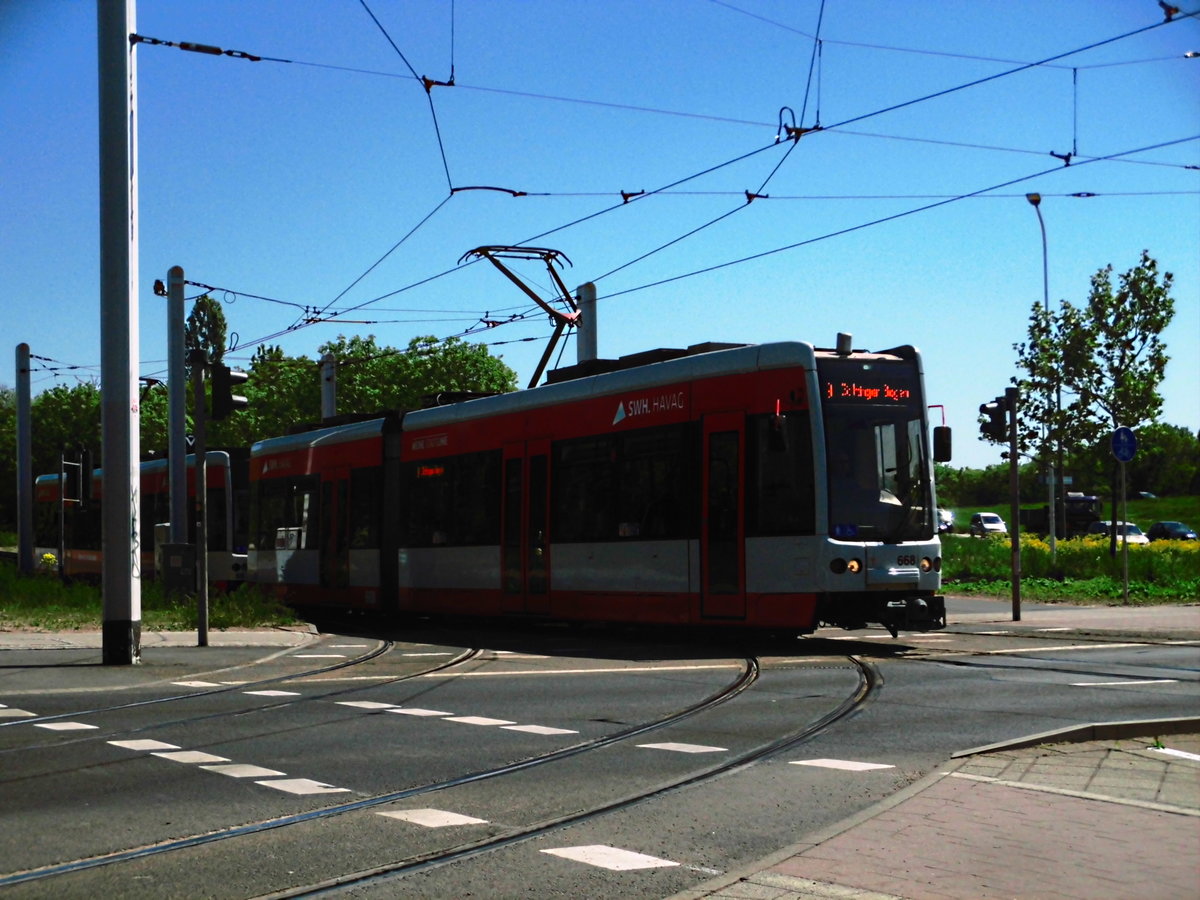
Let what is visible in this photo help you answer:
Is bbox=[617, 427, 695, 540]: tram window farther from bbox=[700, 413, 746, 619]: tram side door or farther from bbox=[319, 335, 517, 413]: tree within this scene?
bbox=[319, 335, 517, 413]: tree

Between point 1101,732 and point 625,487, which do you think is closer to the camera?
point 1101,732

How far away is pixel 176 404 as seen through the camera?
2662 cm

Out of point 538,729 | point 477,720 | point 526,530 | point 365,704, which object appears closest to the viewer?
point 538,729

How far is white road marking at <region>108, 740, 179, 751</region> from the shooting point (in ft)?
31.6

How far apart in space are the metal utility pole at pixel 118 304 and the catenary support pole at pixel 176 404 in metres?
9.61

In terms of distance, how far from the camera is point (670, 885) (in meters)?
5.73

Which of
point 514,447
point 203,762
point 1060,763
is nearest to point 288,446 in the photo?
point 514,447

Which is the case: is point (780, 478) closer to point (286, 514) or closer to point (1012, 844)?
point (1012, 844)

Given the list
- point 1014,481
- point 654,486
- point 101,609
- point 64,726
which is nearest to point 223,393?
point 101,609

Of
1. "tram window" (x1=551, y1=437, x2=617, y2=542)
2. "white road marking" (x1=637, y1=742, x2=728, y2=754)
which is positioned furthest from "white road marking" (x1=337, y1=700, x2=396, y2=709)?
"tram window" (x1=551, y1=437, x2=617, y2=542)

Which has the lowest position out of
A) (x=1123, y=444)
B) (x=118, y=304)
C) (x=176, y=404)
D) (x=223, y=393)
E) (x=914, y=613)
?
(x=914, y=613)

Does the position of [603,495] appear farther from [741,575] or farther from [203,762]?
[203,762]

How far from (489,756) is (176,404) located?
1886 centimetres

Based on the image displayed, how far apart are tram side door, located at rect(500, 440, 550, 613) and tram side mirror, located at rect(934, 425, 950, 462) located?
5.14m
